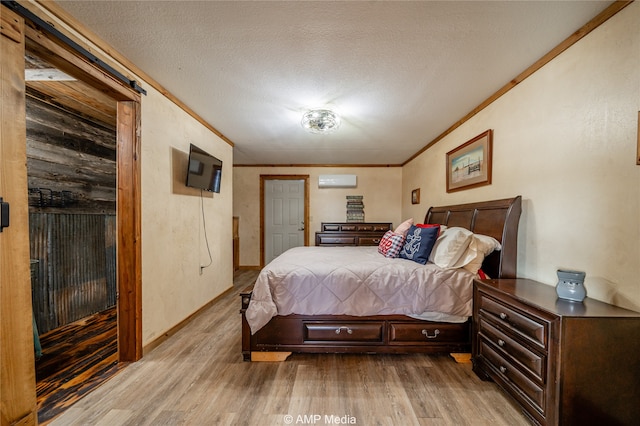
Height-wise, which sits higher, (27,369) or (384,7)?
(384,7)

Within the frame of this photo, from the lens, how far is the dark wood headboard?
5.99 ft

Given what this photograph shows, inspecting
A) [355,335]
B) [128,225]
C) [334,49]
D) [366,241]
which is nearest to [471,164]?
[334,49]

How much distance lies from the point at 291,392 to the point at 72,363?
1.79m

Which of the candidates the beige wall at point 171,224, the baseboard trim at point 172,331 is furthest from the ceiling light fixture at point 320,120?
the baseboard trim at point 172,331

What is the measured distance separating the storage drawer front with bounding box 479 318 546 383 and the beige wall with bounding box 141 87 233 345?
2.68m

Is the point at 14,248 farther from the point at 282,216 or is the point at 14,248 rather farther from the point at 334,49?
the point at 282,216

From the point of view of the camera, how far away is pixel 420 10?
128 cm

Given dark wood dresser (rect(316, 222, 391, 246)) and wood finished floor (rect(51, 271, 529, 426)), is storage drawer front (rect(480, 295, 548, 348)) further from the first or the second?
dark wood dresser (rect(316, 222, 391, 246))

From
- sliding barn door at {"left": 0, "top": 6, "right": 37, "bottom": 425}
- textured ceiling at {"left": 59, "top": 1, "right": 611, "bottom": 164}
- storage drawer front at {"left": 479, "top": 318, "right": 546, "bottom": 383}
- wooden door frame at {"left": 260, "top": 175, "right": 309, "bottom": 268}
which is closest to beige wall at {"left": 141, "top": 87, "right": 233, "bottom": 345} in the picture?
textured ceiling at {"left": 59, "top": 1, "right": 611, "bottom": 164}

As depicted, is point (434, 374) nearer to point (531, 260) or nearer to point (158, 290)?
point (531, 260)

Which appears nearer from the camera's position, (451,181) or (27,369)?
(27,369)

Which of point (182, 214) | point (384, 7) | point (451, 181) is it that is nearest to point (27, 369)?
point (182, 214)

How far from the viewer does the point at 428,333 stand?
1.91m

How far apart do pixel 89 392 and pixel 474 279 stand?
2864 mm
